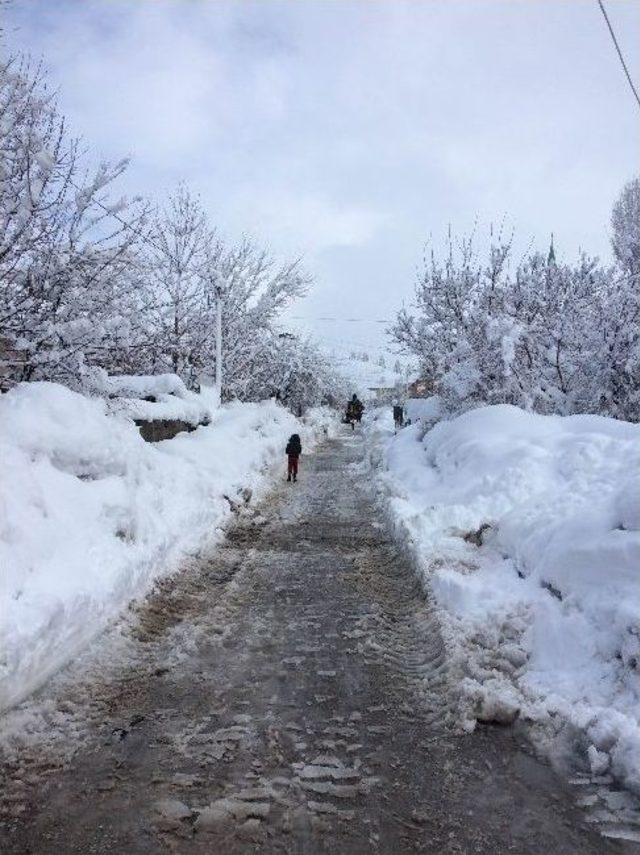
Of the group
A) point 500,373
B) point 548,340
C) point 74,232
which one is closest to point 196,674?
point 74,232

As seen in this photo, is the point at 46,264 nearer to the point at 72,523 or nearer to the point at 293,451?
the point at 72,523

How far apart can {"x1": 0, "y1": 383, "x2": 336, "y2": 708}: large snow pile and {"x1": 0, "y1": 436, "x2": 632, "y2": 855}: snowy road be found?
12.6 inches

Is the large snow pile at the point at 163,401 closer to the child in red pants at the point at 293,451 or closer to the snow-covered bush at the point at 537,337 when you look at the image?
the child in red pants at the point at 293,451

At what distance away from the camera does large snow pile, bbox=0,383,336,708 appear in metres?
4.64

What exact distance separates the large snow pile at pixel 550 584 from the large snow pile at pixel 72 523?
10.5ft

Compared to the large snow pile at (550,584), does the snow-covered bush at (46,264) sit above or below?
above

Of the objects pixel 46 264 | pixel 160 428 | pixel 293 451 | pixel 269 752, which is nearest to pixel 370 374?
pixel 293 451

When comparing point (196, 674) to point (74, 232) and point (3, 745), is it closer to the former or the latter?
point (3, 745)

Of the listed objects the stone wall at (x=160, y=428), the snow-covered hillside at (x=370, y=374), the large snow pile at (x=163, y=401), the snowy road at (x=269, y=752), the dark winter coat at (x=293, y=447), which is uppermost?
the snow-covered hillside at (x=370, y=374)

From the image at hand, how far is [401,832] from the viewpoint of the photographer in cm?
316

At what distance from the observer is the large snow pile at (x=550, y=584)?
13.7ft

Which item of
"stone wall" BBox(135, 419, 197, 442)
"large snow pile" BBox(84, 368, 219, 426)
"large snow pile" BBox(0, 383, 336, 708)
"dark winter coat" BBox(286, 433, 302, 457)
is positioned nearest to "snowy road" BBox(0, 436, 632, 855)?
"large snow pile" BBox(0, 383, 336, 708)

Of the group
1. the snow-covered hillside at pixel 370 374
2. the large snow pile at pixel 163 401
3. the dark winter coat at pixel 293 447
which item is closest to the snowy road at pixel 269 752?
the large snow pile at pixel 163 401

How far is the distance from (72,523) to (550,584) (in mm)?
4754
